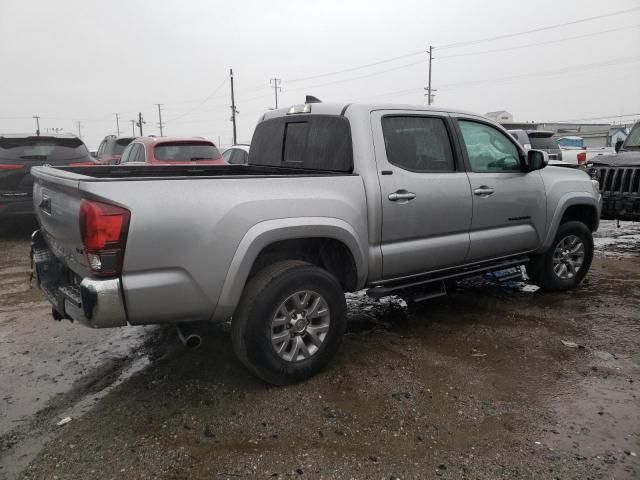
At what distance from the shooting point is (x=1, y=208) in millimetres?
7434

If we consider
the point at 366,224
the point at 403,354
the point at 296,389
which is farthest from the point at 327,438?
the point at 366,224

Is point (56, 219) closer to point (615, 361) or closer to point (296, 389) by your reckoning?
point (296, 389)

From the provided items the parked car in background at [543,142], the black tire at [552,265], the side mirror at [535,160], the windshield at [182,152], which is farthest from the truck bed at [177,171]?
the parked car in background at [543,142]

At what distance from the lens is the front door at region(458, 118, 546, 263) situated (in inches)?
167

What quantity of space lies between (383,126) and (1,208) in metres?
6.56

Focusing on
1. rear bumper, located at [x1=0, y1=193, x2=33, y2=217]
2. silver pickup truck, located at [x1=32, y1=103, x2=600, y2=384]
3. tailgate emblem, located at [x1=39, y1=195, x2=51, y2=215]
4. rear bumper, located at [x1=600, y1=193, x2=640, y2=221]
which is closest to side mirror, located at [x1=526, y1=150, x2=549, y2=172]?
silver pickup truck, located at [x1=32, y1=103, x2=600, y2=384]

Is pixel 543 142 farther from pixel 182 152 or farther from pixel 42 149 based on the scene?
pixel 42 149

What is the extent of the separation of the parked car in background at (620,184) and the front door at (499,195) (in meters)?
3.30

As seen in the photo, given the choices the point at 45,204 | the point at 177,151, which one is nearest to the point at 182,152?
the point at 177,151

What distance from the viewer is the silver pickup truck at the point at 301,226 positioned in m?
2.63

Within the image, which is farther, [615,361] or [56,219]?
[615,361]

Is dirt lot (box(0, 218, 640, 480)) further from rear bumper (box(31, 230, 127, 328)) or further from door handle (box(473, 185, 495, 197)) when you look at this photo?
door handle (box(473, 185, 495, 197))

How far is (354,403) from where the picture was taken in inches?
119

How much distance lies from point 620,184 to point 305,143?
5.66 metres
